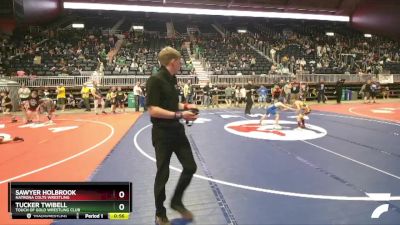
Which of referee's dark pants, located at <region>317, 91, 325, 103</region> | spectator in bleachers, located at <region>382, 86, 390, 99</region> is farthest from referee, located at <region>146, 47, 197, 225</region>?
spectator in bleachers, located at <region>382, 86, 390, 99</region>

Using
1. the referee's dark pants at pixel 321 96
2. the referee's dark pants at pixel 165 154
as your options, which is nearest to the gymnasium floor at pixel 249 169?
the referee's dark pants at pixel 165 154

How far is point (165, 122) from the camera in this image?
3.58 m

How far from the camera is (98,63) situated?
22.9m

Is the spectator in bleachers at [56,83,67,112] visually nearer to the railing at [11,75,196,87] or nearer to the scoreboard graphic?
the railing at [11,75,196,87]

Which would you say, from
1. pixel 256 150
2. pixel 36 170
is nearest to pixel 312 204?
pixel 256 150

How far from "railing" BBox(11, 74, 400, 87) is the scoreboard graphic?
57.1ft

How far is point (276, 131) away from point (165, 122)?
22.6 feet

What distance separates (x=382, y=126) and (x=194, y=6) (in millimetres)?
22045

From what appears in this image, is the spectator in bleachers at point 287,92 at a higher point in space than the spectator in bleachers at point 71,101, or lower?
higher

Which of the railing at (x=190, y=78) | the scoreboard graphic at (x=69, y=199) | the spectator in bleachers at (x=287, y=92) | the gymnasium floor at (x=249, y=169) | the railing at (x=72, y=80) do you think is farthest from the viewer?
the railing at (x=190, y=78)

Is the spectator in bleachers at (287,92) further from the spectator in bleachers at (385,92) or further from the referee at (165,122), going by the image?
the referee at (165,122)

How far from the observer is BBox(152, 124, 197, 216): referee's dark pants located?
3604mm

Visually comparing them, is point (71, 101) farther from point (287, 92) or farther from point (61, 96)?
point (287, 92)

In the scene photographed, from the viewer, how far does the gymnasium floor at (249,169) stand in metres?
4.00
